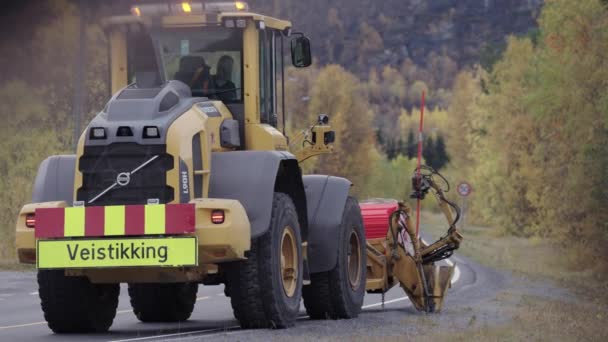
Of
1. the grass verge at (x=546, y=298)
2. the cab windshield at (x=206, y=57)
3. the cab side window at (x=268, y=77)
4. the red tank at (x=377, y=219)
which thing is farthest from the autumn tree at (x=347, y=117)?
the cab windshield at (x=206, y=57)

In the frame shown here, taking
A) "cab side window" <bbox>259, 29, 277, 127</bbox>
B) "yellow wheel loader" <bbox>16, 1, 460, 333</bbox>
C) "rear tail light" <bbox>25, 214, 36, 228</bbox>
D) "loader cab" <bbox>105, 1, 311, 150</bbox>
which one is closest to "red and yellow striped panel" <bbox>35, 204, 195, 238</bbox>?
"yellow wheel loader" <bbox>16, 1, 460, 333</bbox>

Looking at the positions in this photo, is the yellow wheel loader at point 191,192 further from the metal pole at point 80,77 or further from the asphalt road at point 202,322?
the metal pole at point 80,77

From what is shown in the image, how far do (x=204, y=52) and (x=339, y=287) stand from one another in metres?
3.33

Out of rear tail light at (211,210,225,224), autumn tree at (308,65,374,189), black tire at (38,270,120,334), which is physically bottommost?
autumn tree at (308,65,374,189)

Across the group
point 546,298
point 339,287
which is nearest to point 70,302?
point 339,287

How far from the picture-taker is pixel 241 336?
14.0 meters

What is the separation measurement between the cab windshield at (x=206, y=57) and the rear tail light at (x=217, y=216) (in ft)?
7.38

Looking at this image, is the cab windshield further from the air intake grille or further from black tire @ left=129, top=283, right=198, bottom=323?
black tire @ left=129, top=283, right=198, bottom=323

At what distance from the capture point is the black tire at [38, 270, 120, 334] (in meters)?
14.8

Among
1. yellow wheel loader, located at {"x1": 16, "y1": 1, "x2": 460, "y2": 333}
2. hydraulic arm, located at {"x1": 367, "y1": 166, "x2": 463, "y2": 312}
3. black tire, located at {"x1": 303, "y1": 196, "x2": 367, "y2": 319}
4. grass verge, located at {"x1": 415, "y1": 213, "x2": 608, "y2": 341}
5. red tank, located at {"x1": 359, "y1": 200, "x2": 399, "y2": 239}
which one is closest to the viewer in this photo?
yellow wheel loader, located at {"x1": 16, "y1": 1, "x2": 460, "y2": 333}

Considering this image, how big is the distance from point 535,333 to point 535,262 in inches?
1143

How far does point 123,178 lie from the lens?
1420 centimetres

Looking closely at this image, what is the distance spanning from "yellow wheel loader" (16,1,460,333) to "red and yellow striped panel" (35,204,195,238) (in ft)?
0.04

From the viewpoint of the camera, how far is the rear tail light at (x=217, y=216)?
45.2 feet
